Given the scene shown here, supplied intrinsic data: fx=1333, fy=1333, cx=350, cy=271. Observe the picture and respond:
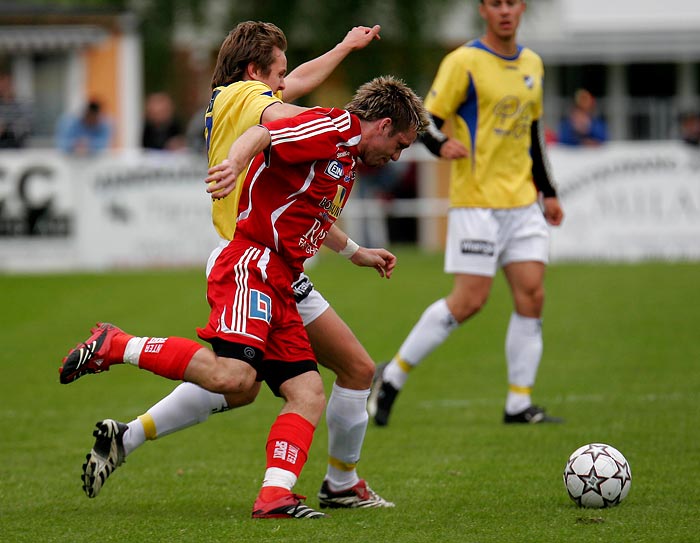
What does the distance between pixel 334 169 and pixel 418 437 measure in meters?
2.55

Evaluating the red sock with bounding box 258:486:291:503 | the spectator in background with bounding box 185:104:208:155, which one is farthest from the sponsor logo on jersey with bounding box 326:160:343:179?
the spectator in background with bounding box 185:104:208:155

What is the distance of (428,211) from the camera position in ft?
64.5

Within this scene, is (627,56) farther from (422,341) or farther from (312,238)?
(312,238)

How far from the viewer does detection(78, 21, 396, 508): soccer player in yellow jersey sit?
5551mm

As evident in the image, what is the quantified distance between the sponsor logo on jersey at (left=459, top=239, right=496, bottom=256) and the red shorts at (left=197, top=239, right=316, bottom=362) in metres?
2.55

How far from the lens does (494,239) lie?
7926mm

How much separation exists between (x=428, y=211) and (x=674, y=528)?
14697 millimetres

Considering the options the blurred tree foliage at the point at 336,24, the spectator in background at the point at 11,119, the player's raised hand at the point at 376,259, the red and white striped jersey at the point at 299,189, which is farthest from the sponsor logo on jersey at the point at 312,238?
the blurred tree foliage at the point at 336,24

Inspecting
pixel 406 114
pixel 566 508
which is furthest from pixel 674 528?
pixel 406 114

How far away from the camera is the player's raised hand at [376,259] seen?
236 inches

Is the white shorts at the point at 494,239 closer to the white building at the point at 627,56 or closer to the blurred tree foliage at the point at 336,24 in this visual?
the blurred tree foliage at the point at 336,24

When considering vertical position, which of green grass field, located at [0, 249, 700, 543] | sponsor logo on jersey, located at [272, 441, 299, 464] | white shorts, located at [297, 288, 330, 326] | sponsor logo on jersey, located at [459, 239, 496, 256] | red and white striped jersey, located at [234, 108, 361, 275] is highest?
red and white striped jersey, located at [234, 108, 361, 275]

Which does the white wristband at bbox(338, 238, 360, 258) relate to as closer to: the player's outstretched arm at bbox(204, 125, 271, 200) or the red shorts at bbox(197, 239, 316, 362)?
the red shorts at bbox(197, 239, 316, 362)

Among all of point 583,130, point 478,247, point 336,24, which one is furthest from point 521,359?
point 336,24
